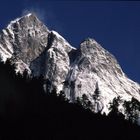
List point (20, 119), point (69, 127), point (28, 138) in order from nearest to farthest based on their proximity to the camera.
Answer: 1. point (28, 138)
2. point (20, 119)
3. point (69, 127)

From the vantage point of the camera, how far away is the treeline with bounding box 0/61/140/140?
106062 mm

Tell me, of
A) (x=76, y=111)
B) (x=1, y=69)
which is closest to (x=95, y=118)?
(x=76, y=111)

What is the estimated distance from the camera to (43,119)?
115 metres

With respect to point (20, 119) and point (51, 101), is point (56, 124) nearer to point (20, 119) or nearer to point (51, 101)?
point (20, 119)

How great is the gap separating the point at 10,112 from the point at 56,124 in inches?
394

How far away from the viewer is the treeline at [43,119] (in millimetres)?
106062

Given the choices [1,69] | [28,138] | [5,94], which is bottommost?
[28,138]

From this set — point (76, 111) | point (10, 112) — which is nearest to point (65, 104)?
point (76, 111)

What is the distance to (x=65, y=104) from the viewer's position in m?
141

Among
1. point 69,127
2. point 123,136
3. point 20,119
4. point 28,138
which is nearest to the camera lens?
point 28,138

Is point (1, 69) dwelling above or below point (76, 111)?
above

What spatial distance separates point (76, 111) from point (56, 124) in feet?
67.1

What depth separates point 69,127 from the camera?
11750 cm

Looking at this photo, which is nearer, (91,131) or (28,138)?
(28,138)
